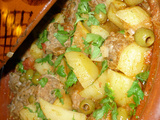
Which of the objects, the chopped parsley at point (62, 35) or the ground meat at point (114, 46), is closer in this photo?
the ground meat at point (114, 46)

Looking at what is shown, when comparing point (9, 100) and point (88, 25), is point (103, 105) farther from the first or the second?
point (9, 100)

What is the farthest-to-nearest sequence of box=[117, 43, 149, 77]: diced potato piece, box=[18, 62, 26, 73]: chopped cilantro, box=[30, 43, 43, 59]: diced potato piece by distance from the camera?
box=[18, 62, 26, 73]: chopped cilantro < box=[30, 43, 43, 59]: diced potato piece < box=[117, 43, 149, 77]: diced potato piece

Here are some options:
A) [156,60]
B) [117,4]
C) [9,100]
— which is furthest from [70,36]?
[9,100]

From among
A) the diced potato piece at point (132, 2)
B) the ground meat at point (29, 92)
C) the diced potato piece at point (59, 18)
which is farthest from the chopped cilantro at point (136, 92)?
the diced potato piece at point (59, 18)

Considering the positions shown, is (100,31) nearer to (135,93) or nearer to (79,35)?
(79,35)

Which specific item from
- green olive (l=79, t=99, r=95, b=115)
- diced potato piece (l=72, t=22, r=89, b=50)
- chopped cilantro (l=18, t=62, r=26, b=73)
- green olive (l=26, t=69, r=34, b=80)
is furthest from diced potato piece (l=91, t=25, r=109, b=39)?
chopped cilantro (l=18, t=62, r=26, b=73)

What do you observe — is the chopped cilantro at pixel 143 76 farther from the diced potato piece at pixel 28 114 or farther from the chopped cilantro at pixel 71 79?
the diced potato piece at pixel 28 114

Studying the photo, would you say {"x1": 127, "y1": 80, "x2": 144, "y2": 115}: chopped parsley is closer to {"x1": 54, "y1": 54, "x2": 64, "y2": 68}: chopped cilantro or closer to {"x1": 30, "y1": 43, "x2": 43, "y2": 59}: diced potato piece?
{"x1": 54, "y1": 54, "x2": 64, "y2": 68}: chopped cilantro
